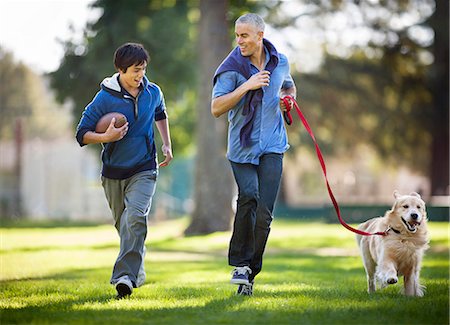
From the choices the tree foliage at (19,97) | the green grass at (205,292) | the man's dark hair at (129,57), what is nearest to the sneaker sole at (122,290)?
the green grass at (205,292)

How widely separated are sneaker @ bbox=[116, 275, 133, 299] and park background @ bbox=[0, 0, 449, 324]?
0.12 meters

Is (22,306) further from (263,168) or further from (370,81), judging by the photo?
(370,81)

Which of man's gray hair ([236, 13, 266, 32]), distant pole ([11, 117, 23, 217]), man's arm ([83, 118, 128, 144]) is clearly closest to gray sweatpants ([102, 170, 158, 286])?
man's arm ([83, 118, 128, 144])

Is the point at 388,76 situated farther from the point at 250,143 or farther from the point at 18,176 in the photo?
the point at 250,143

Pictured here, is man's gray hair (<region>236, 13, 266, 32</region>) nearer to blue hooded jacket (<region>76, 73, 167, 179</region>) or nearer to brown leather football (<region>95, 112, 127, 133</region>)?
blue hooded jacket (<region>76, 73, 167, 179</region>)

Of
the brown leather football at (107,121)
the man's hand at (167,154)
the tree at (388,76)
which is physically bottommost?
the man's hand at (167,154)

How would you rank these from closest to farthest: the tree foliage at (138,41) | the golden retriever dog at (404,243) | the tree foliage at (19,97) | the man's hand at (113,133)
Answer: the man's hand at (113,133), the golden retriever dog at (404,243), the tree foliage at (138,41), the tree foliage at (19,97)

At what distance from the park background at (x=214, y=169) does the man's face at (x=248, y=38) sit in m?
2.20

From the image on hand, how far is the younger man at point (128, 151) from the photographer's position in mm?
7434

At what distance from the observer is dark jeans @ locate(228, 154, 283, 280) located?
7.36 metres

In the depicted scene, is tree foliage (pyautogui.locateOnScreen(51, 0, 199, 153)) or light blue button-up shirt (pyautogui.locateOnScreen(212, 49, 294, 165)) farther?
tree foliage (pyautogui.locateOnScreen(51, 0, 199, 153))

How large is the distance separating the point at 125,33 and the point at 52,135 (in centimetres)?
4143

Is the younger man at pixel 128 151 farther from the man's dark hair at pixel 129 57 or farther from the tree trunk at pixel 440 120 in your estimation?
the tree trunk at pixel 440 120

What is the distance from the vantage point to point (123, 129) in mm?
7336
